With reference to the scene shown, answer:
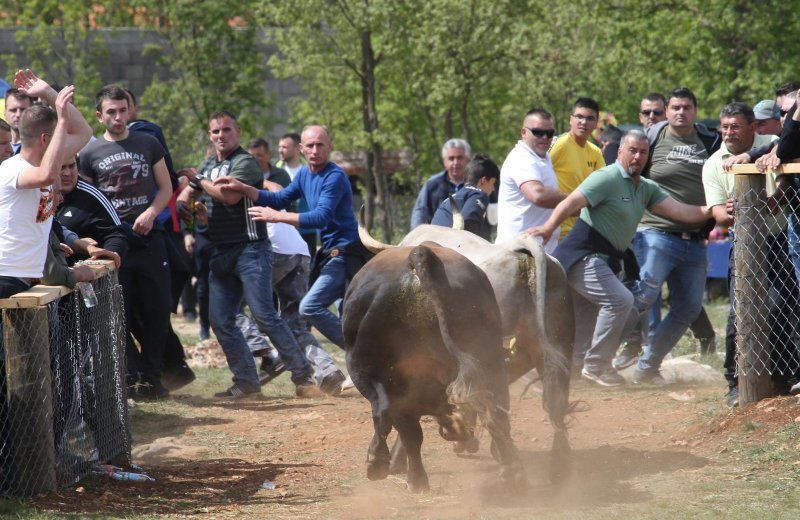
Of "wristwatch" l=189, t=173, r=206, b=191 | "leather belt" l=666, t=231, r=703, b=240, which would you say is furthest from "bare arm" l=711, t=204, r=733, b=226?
"wristwatch" l=189, t=173, r=206, b=191

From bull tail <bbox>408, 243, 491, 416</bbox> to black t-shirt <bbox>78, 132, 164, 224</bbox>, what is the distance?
3.86m

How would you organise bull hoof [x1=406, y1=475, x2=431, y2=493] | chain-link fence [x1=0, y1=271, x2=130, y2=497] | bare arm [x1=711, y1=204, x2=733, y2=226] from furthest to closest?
bare arm [x1=711, y1=204, x2=733, y2=226], bull hoof [x1=406, y1=475, x2=431, y2=493], chain-link fence [x1=0, y1=271, x2=130, y2=497]

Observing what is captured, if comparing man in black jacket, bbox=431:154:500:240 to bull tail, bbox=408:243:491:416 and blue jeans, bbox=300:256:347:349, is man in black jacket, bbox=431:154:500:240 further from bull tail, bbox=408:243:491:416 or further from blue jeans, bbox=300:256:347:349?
bull tail, bbox=408:243:491:416

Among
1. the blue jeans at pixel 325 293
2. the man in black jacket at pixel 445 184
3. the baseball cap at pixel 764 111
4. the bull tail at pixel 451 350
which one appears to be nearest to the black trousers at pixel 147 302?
the blue jeans at pixel 325 293

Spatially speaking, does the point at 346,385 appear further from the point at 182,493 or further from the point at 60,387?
the point at 60,387

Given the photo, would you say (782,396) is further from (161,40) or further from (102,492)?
(161,40)

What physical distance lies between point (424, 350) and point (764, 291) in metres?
2.72

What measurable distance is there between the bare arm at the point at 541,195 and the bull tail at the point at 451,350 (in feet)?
9.88

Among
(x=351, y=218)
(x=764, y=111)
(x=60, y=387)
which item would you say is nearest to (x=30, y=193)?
(x=60, y=387)

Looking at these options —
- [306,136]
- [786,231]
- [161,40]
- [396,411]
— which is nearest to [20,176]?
[396,411]

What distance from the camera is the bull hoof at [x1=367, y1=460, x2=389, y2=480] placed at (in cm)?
664

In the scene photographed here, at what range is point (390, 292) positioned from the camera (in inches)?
252

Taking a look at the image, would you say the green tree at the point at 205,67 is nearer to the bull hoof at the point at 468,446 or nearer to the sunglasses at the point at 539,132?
the sunglasses at the point at 539,132

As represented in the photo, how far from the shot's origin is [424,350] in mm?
6461
